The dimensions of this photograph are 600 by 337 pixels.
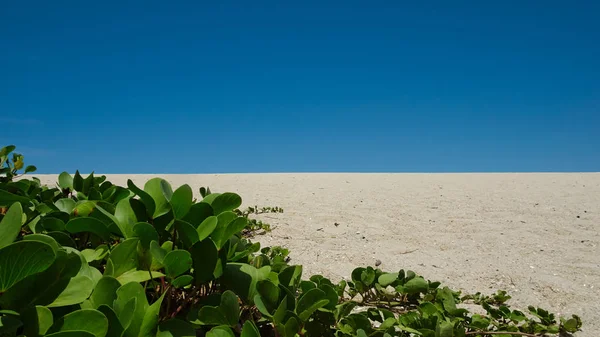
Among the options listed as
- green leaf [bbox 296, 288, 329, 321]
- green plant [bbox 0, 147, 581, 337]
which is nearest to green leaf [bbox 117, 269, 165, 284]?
green plant [bbox 0, 147, 581, 337]

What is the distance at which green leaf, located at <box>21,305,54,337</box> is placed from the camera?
75 cm

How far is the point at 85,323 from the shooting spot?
2.45 feet

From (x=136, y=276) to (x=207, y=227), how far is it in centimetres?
19

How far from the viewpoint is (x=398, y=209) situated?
5.66 meters

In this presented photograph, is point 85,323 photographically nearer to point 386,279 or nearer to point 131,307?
point 131,307

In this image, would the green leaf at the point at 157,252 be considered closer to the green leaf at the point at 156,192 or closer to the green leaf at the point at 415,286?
the green leaf at the point at 156,192

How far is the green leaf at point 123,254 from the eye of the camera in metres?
0.97

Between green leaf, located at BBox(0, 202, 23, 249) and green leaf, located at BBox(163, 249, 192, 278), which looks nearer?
green leaf, located at BBox(0, 202, 23, 249)

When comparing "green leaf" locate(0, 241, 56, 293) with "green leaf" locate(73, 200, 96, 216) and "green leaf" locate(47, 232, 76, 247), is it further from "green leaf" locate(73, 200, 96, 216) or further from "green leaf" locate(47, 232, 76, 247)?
"green leaf" locate(73, 200, 96, 216)

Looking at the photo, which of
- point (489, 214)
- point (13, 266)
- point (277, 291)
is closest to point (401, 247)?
point (489, 214)

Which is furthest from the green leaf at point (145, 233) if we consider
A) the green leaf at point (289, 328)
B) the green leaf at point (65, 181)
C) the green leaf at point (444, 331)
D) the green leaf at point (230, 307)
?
the green leaf at point (65, 181)

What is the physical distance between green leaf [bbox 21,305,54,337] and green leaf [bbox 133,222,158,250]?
258mm

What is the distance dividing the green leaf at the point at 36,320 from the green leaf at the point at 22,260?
0.07 m

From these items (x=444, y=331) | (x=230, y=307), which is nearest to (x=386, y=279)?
(x=444, y=331)
